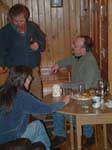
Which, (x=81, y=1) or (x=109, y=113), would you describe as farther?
(x=81, y=1)

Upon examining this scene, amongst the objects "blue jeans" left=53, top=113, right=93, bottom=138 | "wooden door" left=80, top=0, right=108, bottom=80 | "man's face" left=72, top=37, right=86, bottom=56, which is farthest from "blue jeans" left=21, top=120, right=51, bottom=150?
"wooden door" left=80, top=0, right=108, bottom=80

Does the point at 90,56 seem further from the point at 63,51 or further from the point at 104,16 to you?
the point at 63,51

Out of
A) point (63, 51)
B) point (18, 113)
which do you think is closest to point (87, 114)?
point (18, 113)

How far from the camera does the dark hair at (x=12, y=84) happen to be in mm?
2449

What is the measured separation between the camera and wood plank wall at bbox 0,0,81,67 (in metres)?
4.66

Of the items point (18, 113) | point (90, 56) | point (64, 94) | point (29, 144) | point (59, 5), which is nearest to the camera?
point (29, 144)

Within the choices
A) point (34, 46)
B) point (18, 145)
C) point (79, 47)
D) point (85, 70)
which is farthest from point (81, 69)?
point (18, 145)

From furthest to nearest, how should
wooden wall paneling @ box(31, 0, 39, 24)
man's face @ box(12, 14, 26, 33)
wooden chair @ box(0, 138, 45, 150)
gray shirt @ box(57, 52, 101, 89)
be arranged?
wooden wall paneling @ box(31, 0, 39, 24) < man's face @ box(12, 14, 26, 33) < gray shirt @ box(57, 52, 101, 89) < wooden chair @ box(0, 138, 45, 150)

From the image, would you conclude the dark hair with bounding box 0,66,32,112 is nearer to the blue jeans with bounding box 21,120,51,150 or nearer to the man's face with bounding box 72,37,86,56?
the blue jeans with bounding box 21,120,51,150

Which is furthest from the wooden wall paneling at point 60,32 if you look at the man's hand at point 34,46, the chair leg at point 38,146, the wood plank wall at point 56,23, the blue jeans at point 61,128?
the chair leg at point 38,146

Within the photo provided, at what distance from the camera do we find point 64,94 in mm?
3092

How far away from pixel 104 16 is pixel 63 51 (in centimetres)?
154

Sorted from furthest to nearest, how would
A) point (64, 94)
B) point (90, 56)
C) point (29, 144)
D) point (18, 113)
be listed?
point (90, 56) < point (64, 94) < point (18, 113) < point (29, 144)

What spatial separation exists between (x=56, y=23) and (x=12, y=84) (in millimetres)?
2347
